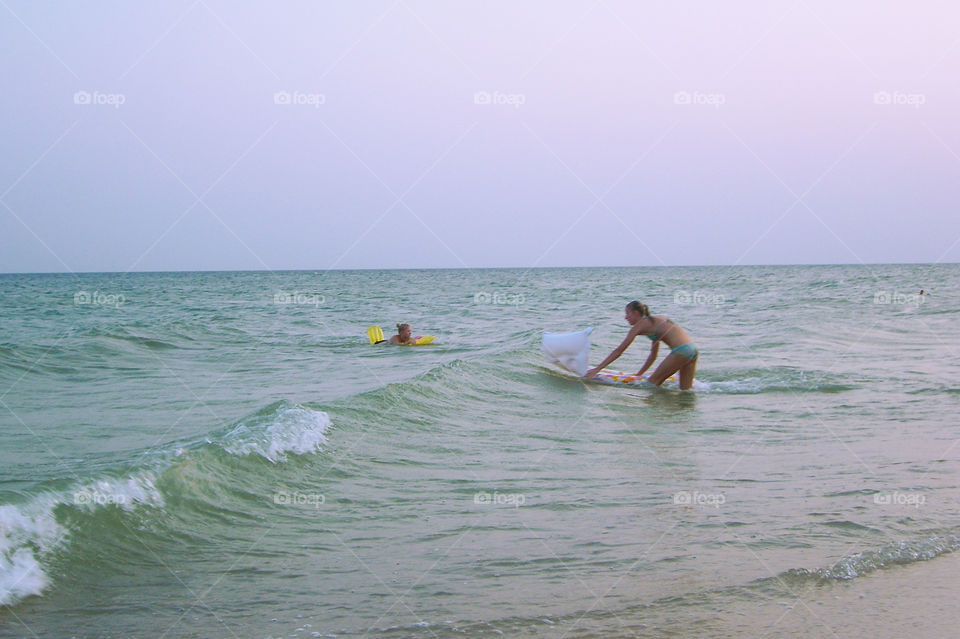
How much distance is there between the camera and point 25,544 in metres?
4.36

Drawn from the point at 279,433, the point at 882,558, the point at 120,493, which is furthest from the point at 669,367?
the point at 120,493

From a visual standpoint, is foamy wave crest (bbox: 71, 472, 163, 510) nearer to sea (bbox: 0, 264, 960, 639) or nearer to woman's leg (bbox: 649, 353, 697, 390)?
sea (bbox: 0, 264, 960, 639)

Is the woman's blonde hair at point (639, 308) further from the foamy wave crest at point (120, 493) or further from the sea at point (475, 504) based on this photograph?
the foamy wave crest at point (120, 493)

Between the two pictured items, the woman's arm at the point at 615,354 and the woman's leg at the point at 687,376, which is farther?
the woman's leg at the point at 687,376

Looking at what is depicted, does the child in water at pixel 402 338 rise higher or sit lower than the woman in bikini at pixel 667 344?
higher

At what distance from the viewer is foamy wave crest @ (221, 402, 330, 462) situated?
21.7 feet

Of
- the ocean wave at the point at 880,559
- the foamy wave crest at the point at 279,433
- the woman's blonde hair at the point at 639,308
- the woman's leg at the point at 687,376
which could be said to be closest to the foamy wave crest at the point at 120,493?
the foamy wave crest at the point at 279,433

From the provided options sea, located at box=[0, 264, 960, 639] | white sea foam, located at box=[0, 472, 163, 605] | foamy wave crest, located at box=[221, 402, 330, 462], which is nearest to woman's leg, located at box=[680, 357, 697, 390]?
sea, located at box=[0, 264, 960, 639]

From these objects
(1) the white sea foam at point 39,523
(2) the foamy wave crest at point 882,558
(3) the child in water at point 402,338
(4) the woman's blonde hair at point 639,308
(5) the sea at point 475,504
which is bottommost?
(2) the foamy wave crest at point 882,558

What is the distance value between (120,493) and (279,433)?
1930 mm

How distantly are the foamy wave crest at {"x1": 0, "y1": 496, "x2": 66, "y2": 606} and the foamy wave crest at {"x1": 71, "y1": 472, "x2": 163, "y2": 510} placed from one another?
0.20 meters

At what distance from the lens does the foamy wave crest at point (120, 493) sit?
5059 mm

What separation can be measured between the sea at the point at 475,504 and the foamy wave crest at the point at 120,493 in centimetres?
2

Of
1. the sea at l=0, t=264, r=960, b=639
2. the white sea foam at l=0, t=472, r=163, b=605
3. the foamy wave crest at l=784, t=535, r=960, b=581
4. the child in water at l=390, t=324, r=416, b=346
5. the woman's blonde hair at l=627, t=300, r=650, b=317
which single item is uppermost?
the child in water at l=390, t=324, r=416, b=346
